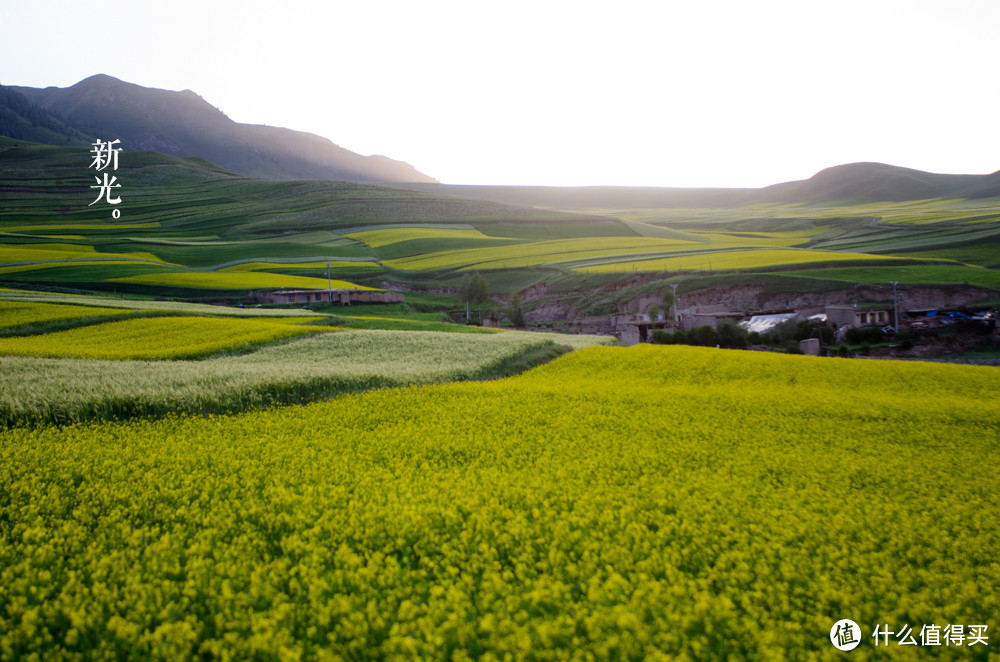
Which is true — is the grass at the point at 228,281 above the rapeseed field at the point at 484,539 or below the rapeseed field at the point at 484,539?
above

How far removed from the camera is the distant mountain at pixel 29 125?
584ft

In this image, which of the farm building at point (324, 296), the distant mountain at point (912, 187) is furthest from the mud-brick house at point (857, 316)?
the distant mountain at point (912, 187)

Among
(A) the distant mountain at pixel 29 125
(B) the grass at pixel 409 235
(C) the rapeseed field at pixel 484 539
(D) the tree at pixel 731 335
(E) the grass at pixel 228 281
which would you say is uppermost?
(A) the distant mountain at pixel 29 125

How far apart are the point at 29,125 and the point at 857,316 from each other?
25915cm

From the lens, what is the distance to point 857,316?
44469 millimetres

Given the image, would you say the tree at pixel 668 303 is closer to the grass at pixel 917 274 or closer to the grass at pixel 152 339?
the grass at pixel 917 274

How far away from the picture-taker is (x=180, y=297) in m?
56.1

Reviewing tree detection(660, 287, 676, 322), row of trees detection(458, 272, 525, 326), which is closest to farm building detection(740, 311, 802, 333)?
tree detection(660, 287, 676, 322)

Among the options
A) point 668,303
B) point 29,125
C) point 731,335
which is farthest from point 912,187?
point 29,125

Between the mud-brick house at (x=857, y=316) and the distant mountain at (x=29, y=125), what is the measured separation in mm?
245458

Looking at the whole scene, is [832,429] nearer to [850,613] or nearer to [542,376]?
[850,613]

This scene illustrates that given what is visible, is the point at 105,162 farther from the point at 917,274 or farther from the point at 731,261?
the point at 917,274

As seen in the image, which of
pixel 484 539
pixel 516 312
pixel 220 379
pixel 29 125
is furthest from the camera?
pixel 29 125

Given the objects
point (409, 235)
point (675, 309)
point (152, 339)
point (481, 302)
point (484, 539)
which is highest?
point (409, 235)
